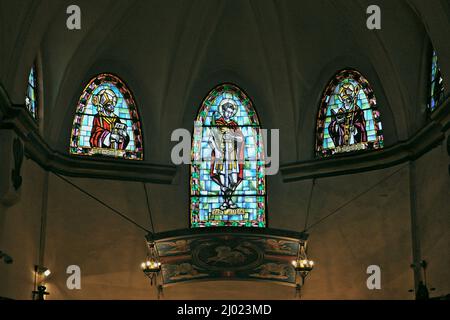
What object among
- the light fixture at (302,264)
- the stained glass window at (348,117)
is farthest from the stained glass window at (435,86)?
the light fixture at (302,264)

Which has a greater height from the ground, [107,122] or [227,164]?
[107,122]

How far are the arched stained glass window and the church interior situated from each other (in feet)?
0.12

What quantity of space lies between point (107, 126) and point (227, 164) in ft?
9.96

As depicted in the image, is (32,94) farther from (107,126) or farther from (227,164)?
(227,164)

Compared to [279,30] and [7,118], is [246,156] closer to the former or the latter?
[279,30]

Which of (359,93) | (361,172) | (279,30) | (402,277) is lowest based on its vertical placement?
(402,277)

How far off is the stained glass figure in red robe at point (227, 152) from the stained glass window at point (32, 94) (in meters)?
4.41

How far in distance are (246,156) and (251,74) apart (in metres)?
2.08

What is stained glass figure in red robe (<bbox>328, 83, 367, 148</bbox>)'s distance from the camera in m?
21.2

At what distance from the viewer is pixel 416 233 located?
63.4 ft

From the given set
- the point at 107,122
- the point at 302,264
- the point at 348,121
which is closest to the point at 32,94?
→ the point at 107,122

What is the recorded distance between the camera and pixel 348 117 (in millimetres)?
21484

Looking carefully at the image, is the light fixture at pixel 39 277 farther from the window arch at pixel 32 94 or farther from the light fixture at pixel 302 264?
the light fixture at pixel 302 264

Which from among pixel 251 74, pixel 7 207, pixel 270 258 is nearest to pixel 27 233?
pixel 7 207
